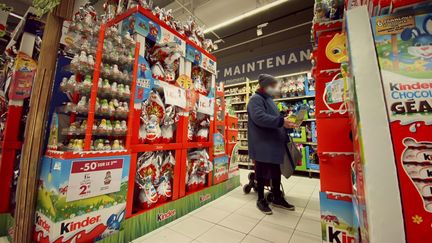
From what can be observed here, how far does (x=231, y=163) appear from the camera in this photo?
316cm

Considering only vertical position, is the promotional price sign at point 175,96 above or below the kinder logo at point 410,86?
above

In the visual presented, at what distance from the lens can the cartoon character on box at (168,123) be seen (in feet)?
6.64

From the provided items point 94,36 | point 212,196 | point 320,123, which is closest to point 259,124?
point 320,123

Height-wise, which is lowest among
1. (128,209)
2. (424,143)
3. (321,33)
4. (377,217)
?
(128,209)

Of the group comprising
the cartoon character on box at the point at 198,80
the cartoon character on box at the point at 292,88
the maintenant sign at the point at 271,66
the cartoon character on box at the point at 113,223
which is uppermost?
the maintenant sign at the point at 271,66

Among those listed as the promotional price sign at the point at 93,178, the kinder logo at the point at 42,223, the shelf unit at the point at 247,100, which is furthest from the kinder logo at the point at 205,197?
the shelf unit at the point at 247,100

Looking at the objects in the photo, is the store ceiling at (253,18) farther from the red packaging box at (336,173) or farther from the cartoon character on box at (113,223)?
the red packaging box at (336,173)

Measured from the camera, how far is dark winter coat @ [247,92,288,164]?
6.66 feet

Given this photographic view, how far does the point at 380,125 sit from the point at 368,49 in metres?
0.25

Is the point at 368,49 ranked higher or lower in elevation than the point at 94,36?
lower

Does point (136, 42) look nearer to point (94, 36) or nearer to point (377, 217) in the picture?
point (94, 36)

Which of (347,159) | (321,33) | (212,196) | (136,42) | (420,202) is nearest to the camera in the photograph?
(420,202)

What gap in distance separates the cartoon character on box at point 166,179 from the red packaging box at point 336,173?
151cm

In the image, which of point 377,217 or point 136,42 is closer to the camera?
point 377,217
